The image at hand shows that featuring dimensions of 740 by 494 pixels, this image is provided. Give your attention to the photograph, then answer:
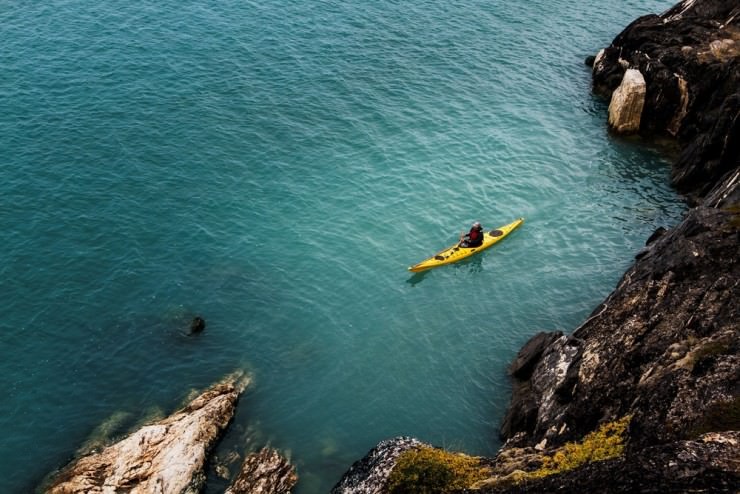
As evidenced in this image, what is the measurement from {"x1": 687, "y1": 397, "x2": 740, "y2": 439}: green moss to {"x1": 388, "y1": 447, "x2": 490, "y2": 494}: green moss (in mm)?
7273

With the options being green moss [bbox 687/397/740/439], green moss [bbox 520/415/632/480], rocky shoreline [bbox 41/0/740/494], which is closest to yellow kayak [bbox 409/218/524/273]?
rocky shoreline [bbox 41/0/740/494]

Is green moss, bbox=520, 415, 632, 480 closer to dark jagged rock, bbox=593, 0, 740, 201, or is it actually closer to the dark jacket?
the dark jacket

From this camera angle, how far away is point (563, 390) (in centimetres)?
2792

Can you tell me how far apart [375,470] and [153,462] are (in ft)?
35.8

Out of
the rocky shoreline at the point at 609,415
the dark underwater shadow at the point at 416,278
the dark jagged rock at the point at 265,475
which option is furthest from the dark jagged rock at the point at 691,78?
the dark jagged rock at the point at 265,475

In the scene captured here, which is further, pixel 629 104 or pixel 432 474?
pixel 629 104

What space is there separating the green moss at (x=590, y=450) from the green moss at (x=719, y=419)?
8.29 feet

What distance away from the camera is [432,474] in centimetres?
2244

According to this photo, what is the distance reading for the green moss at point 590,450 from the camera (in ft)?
66.8

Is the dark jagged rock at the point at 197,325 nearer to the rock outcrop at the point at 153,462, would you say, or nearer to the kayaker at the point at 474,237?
the rock outcrop at the point at 153,462

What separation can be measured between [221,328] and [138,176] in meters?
18.3

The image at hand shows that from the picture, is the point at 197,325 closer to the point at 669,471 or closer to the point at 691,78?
the point at 669,471

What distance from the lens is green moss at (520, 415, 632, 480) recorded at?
20.4 m

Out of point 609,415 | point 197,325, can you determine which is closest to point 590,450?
point 609,415
